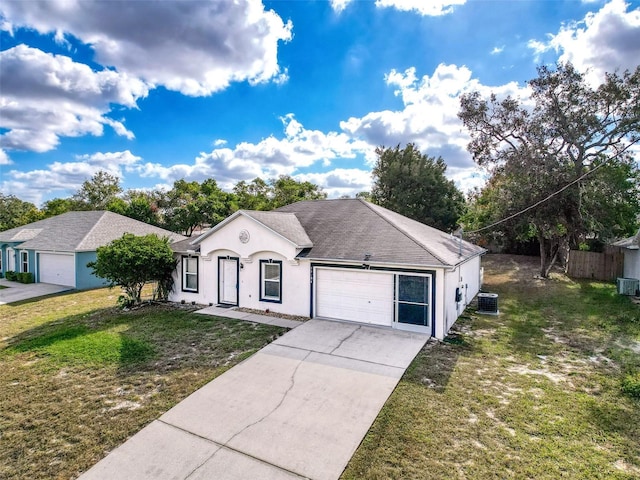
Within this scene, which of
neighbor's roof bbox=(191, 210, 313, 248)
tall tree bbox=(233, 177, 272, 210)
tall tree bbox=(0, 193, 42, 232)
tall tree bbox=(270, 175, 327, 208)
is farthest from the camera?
tall tree bbox=(0, 193, 42, 232)

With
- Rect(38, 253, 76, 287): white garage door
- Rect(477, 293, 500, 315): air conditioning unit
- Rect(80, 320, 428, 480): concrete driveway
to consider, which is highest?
Rect(38, 253, 76, 287): white garage door

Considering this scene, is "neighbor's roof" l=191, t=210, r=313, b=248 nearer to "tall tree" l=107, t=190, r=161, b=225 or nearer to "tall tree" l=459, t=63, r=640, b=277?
"tall tree" l=459, t=63, r=640, b=277

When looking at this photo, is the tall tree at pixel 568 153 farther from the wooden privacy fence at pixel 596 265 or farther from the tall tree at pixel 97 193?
the tall tree at pixel 97 193

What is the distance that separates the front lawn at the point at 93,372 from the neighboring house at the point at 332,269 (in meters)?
1.78

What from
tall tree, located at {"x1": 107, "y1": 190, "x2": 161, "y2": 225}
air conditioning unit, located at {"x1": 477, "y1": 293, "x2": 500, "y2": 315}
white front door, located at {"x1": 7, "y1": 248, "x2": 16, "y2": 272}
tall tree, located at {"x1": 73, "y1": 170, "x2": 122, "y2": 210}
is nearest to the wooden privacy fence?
air conditioning unit, located at {"x1": 477, "y1": 293, "x2": 500, "y2": 315}

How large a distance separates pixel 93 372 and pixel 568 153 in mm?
25063

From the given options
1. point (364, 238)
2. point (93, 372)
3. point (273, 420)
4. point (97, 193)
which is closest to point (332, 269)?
point (364, 238)

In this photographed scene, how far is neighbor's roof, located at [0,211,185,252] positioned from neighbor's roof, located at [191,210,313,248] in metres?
7.74

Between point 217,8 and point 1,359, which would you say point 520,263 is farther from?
point 1,359

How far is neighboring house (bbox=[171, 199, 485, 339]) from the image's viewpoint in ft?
34.1

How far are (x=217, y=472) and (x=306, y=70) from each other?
54.5 ft

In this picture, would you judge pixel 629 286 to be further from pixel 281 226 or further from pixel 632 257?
pixel 281 226

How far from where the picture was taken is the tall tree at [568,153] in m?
18.5

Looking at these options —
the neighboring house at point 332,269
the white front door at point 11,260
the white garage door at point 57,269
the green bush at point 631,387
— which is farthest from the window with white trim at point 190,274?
the white front door at point 11,260
